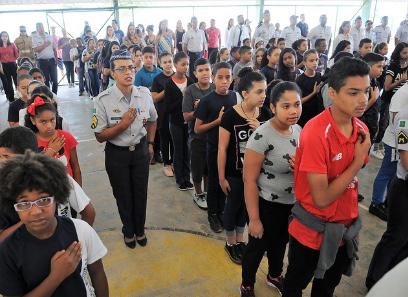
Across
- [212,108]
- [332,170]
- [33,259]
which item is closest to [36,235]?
[33,259]

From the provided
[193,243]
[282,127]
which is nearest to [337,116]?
[282,127]

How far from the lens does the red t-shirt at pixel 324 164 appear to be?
1.67 meters

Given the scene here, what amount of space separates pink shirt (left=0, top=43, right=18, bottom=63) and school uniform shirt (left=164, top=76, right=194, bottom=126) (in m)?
6.34

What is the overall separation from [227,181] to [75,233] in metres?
1.47

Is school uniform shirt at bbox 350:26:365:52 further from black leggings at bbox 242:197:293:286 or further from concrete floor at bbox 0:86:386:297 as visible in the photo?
black leggings at bbox 242:197:293:286

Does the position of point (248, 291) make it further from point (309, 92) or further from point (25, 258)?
point (309, 92)

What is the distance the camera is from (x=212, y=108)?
3.31m

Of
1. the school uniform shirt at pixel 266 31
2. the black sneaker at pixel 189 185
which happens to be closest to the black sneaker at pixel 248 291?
the black sneaker at pixel 189 185

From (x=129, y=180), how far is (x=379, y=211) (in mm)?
2602

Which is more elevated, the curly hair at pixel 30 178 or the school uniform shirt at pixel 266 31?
the school uniform shirt at pixel 266 31

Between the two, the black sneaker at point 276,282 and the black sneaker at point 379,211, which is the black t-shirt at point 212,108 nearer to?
the black sneaker at point 276,282

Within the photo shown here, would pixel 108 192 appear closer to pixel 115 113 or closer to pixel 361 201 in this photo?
pixel 115 113

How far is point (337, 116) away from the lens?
1719 mm

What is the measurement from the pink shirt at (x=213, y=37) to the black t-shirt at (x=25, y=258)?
10.6m
